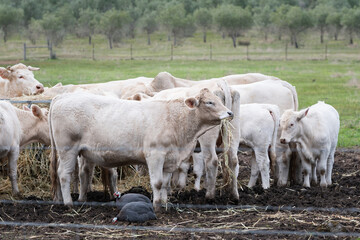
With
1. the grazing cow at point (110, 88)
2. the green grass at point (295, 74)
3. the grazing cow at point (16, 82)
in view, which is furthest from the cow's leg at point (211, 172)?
the grazing cow at point (16, 82)

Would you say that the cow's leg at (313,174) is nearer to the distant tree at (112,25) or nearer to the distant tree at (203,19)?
the distant tree at (112,25)

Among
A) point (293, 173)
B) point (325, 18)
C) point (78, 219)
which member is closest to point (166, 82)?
point (293, 173)

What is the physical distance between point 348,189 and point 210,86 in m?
2.91

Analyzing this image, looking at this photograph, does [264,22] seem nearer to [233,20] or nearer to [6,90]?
[233,20]

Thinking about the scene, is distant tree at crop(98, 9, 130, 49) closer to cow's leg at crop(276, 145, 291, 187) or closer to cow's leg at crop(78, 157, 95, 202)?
cow's leg at crop(276, 145, 291, 187)

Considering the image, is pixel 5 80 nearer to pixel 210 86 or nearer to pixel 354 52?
pixel 210 86

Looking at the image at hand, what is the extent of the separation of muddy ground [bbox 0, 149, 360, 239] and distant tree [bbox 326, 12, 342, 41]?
223ft

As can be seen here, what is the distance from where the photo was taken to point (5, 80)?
13500 mm

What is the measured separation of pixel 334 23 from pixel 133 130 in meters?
71.1

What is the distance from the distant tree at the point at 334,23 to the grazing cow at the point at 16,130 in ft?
226

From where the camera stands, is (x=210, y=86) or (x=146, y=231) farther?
(x=210, y=86)

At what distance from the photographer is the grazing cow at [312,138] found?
31.7 feet

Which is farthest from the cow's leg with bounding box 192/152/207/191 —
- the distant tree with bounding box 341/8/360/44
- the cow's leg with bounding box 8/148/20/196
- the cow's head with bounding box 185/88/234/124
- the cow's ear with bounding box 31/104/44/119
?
the distant tree with bounding box 341/8/360/44

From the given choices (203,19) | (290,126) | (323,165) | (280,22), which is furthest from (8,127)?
(203,19)
